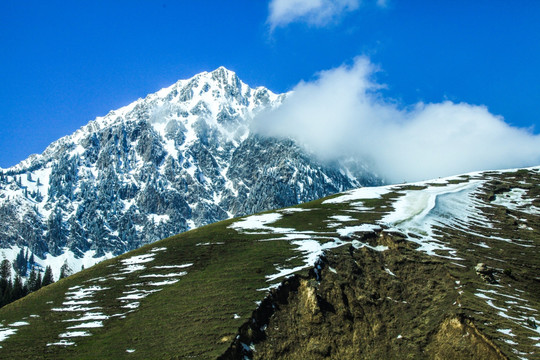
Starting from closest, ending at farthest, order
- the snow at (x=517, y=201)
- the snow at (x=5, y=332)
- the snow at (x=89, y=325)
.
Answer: the snow at (x=5, y=332) → the snow at (x=89, y=325) → the snow at (x=517, y=201)

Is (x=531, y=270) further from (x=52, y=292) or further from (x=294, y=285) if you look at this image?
(x=52, y=292)

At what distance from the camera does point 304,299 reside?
5394 centimetres

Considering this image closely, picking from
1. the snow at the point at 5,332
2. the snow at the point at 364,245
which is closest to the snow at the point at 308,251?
the snow at the point at 364,245

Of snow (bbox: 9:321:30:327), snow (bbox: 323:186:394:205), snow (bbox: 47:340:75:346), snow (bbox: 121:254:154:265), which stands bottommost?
snow (bbox: 47:340:75:346)

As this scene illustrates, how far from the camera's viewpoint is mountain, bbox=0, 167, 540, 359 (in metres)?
46.2

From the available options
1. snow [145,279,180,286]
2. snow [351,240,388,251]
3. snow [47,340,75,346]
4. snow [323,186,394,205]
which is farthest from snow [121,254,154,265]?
snow [323,186,394,205]

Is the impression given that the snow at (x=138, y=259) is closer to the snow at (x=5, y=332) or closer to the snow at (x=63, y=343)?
the snow at (x=5, y=332)

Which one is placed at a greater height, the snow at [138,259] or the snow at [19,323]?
the snow at [138,259]

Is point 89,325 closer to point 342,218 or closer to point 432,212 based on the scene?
point 342,218

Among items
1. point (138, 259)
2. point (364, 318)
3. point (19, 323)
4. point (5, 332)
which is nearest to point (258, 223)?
point (138, 259)

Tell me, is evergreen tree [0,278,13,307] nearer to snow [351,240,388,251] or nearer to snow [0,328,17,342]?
snow [0,328,17,342]

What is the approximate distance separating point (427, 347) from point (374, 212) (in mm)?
44836

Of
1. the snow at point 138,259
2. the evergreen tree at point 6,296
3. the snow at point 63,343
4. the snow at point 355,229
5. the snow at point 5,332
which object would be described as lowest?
the evergreen tree at point 6,296

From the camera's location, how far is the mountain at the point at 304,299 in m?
46.2
